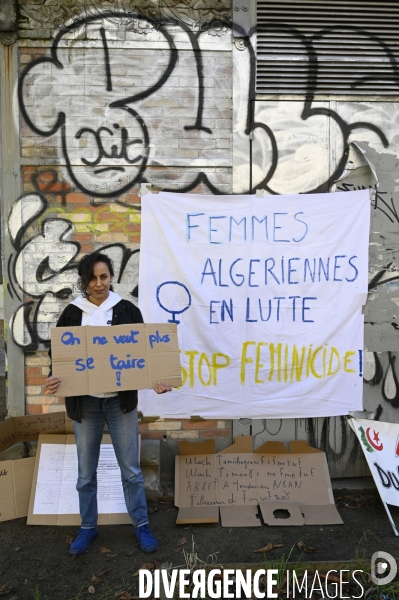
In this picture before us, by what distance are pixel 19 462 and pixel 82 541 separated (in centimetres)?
84

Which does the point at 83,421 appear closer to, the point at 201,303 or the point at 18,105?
the point at 201,303

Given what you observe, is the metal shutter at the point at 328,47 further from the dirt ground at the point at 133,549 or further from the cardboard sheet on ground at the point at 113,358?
the dirt ground at the point at 133,549

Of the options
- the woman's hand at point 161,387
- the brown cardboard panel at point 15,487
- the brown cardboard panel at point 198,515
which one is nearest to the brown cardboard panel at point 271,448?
the brown cardboard panel at point 198,515

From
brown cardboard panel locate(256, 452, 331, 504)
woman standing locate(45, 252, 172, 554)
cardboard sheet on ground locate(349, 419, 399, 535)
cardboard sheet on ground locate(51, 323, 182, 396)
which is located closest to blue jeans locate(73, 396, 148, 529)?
woman standing locate(45, 252, 172, 554)

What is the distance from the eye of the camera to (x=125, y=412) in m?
3.12

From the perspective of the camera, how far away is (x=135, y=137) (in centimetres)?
402

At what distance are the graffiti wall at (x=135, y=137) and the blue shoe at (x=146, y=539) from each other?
91 centimetres

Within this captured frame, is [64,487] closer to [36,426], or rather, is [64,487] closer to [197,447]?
[36,426]

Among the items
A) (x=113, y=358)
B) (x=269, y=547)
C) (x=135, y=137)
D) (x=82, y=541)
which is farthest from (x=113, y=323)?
(x=269, y=547)

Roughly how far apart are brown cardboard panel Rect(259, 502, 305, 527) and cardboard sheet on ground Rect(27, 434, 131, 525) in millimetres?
1016

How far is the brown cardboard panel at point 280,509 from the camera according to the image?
11.9 feet

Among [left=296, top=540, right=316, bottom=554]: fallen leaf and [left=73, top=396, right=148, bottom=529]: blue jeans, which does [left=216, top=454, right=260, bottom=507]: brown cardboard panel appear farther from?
[left=73, top=396, right=148, bottom=529]: blue jeans

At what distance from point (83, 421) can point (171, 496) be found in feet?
4.23

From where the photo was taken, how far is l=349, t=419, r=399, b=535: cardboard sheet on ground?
→ 12.2ft
